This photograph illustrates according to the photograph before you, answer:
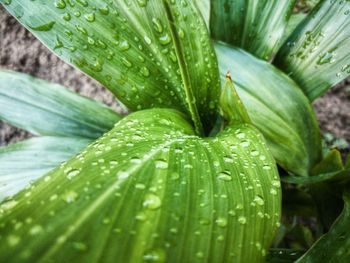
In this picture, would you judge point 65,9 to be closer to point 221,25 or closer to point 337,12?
point 221,25

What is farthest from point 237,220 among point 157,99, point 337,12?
point 337,12

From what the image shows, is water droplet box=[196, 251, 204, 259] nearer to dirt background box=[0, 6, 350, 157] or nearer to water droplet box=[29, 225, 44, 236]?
water droplet box=[29, 225, 44, 236]

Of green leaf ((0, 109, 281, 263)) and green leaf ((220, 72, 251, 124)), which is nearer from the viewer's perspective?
green leaf ((0, 109, 281, 263))

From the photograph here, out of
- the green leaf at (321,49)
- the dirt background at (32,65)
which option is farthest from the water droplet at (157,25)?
the dirt background at (32,65)

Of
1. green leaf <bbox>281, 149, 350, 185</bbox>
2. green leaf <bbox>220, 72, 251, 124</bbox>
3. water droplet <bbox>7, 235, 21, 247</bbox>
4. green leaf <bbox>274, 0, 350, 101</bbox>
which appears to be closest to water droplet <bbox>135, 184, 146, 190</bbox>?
water droplet <bbox>7, 235, 21, 247</bbox>

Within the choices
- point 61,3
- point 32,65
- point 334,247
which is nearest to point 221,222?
point 334,247
